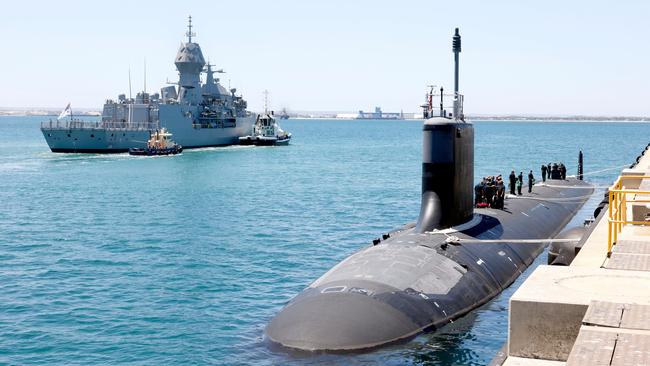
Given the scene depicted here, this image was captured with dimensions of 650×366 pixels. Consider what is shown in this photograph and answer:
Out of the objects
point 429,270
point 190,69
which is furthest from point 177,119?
point 429,270

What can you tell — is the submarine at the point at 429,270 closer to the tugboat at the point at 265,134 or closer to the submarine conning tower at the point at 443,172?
the submarine conning tower at the point at 443,172

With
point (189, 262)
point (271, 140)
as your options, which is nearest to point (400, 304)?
point (189, 262)

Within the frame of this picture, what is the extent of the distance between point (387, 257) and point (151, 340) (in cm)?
747

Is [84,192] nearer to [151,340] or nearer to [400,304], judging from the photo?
[151,340]

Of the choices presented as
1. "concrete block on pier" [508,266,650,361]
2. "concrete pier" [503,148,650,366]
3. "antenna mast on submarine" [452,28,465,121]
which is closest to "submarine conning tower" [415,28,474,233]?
"antenna mast on submarine" [452,28,465,121]

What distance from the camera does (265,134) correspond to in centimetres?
13912

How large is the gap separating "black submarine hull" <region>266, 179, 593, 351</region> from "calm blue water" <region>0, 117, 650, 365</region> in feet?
1.78

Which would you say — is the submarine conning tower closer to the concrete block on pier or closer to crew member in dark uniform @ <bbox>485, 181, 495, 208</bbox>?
crew member in dark uniform @ <bbox>485, 181, 495, 208</bbox>

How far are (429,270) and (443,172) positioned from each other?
5056mm

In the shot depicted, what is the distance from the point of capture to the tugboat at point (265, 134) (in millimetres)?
136625

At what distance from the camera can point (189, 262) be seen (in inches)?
1369

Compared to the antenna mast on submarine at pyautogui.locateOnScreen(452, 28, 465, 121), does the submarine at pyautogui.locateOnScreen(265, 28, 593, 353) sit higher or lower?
lower

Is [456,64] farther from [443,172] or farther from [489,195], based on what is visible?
[489,195]

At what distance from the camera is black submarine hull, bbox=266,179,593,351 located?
18.5m
